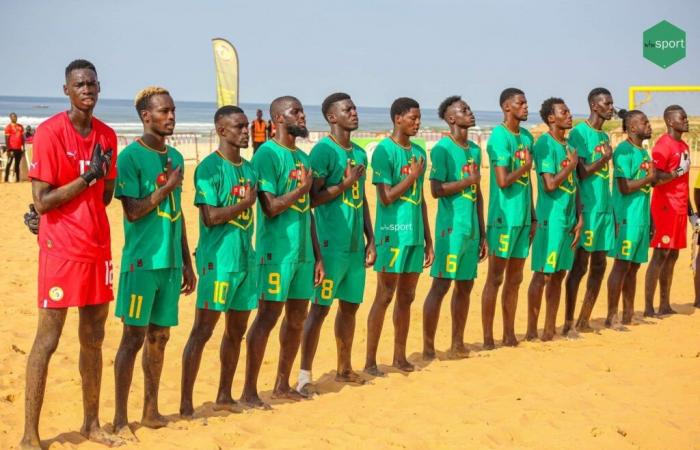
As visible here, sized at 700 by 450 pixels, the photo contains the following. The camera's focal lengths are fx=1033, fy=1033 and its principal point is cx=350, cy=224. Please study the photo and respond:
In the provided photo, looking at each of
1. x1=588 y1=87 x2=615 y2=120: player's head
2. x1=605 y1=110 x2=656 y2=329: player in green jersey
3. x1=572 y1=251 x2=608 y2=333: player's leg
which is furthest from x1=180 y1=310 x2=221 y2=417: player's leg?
x1=605 y1=110 x2=656 y2=329: player in green jersey

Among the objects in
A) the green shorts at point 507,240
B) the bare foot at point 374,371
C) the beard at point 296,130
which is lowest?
the bare foot at point 374,371

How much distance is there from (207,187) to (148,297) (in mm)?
907

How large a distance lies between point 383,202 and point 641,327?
402 centimetres

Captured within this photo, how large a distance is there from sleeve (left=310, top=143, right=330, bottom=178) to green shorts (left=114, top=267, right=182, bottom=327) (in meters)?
1.78

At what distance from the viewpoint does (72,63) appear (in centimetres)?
644

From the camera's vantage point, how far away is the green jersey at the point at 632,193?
11258 millimetres

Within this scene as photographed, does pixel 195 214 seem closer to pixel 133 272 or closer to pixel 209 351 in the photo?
pixel 209 351

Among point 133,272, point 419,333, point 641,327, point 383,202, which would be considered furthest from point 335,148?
point 641,327

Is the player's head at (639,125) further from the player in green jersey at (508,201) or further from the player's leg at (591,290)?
the player in green jersey at (508,201)

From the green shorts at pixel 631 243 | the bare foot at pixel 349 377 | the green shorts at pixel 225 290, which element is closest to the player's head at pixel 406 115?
the bare foot at pixel 349 377

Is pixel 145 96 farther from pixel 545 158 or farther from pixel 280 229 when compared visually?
pixel 545 158

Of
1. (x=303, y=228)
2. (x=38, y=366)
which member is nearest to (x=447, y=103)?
(x=303, y=228)

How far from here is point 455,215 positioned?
9508 mm

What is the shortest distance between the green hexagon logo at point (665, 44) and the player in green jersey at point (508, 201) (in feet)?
39.9
